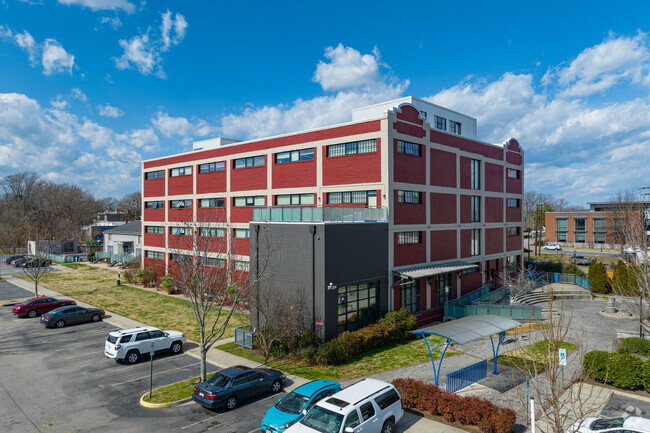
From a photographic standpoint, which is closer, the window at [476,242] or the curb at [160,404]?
the curb at [160,404]

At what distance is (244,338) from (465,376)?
12264mm

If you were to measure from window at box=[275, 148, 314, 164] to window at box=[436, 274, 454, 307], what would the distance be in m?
13.8

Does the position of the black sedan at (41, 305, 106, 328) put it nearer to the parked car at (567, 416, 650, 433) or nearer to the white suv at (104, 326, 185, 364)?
the white suv at (104, 326, 185, 364)

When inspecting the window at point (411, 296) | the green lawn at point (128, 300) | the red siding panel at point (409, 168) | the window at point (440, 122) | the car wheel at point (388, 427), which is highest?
the window at point (440, 122)

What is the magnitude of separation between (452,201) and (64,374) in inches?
1110

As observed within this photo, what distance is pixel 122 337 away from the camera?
2073 cm

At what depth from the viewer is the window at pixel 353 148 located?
26.6 meters

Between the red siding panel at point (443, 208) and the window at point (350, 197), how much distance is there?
19.4ft

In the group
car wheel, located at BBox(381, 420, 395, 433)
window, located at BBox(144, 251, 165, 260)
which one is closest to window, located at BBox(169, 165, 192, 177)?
window, located at BBox(144, 251, 165, 260)

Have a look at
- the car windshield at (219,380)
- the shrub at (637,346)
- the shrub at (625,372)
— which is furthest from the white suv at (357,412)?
the shrub at (637,346)

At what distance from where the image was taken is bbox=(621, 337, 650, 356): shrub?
66.5 ft

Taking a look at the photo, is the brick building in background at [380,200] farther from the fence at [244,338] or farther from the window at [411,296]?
the fence at [244,338]

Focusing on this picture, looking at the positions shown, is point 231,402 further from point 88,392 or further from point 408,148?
point 408,148

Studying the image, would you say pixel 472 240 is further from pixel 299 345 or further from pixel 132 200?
pixel 132 200
